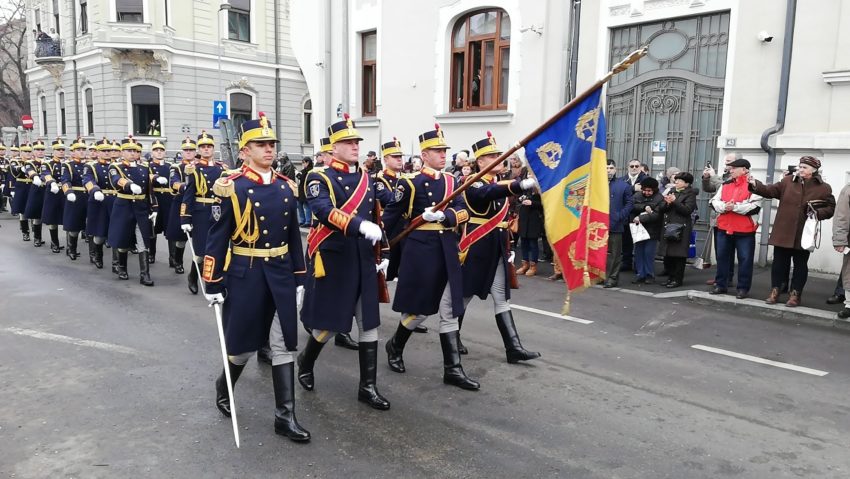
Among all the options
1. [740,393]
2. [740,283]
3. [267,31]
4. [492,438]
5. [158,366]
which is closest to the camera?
[492,438]

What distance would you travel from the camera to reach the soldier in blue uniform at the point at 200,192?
819cm

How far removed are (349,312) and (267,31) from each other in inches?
1255

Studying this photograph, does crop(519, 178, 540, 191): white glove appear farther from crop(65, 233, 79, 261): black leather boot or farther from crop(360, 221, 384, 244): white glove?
crop(65, 233, 79, 261): black leather boot

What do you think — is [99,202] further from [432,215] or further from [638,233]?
[638,233]

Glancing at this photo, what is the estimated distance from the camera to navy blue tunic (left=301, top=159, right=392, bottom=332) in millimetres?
4727

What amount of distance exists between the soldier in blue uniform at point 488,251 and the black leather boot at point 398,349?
0.53 meters

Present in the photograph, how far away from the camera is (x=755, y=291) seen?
9.00m

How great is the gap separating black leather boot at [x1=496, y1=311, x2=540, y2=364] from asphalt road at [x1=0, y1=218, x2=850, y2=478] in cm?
10

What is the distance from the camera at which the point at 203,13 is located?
31.0 meters

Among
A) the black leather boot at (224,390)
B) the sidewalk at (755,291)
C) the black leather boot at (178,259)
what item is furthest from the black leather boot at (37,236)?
the black leather boot at (224,390)

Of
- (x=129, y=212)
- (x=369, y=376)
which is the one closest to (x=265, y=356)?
(x=369, y=376)

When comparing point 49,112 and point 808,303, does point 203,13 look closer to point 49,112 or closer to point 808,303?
point 49,112

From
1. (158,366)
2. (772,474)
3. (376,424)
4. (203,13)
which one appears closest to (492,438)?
(376,424)

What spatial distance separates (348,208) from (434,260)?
930 millimetres
